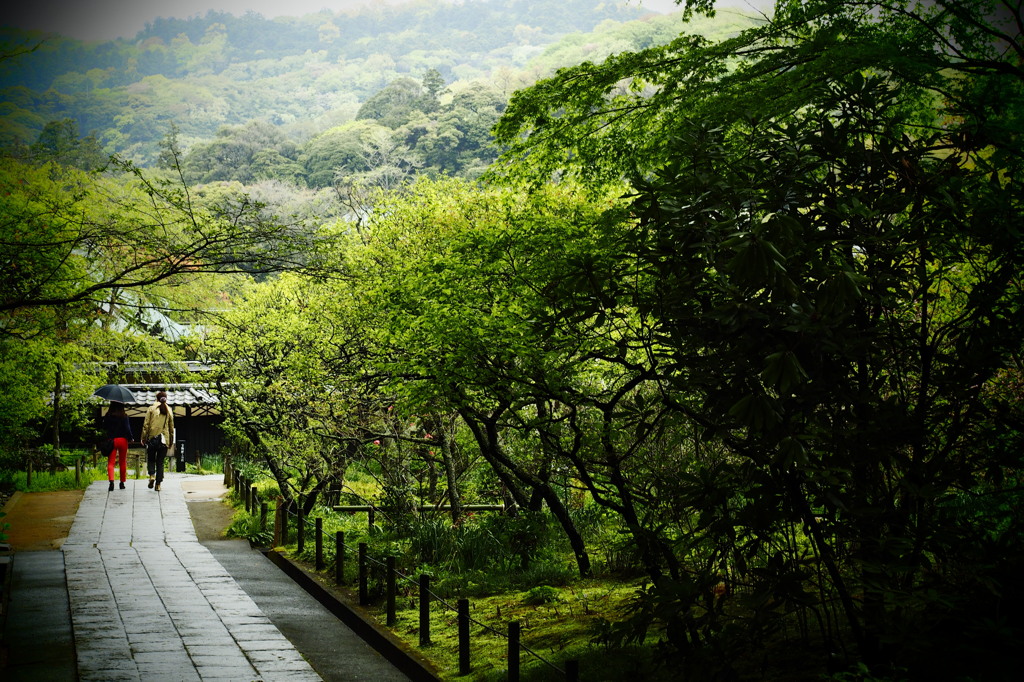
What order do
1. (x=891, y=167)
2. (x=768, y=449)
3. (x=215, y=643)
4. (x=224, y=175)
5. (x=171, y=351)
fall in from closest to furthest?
(x=768, y=449) < (x=891, y=167) < (x=215, y=643) < (x=171, y=351) < (x=224, y=175)

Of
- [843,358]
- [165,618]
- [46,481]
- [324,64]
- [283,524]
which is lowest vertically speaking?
[165,618]

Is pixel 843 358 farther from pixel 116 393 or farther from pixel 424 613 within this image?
pixel 116 393

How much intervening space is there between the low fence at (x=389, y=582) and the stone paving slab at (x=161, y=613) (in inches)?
49.0

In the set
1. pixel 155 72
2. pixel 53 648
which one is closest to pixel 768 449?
pixel 53 648

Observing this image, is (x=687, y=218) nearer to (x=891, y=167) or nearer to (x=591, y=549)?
(x=891, y=167)

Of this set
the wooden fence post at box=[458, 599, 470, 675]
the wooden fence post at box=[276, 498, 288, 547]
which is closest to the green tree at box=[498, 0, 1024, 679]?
the wooden fence post at box=[458, 599, 470, 675]

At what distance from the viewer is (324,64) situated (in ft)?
383

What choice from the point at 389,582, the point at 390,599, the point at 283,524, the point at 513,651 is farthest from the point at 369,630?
the point at 283,524

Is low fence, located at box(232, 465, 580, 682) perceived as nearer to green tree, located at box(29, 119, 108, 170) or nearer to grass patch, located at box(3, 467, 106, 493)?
grass patch, located at box(3, 467, 106, 493)

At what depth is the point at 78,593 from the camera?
32.5 ft

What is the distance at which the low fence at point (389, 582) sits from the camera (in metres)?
6.62

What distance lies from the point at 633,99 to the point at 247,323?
8934 mm

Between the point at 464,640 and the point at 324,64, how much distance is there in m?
120

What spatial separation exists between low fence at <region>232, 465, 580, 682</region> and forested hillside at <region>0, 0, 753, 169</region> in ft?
119
